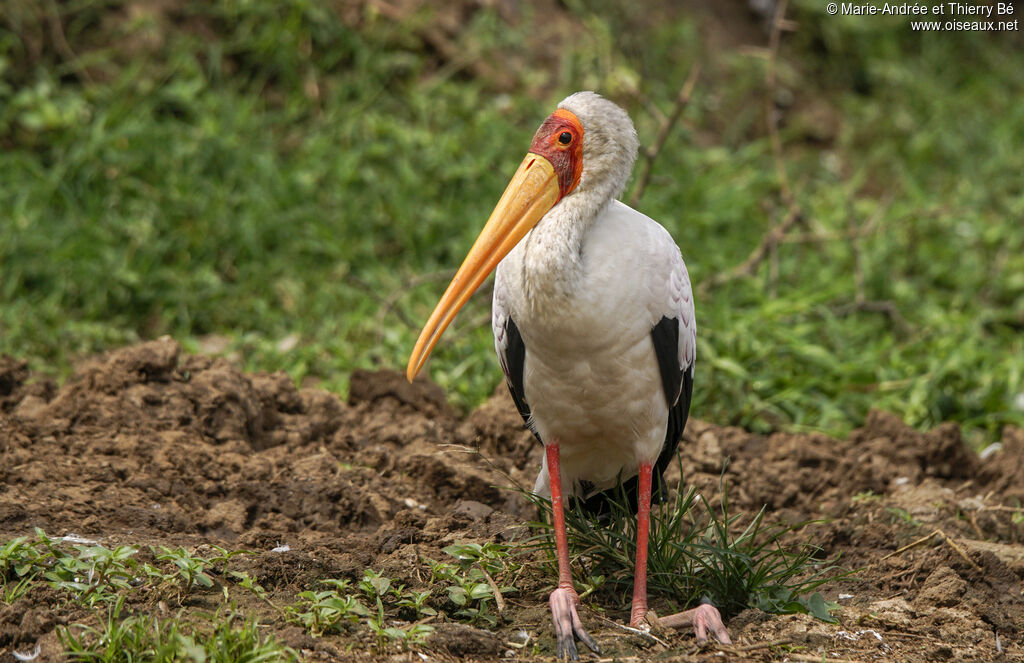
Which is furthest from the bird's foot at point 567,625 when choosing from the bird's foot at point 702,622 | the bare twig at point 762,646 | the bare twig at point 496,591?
the bare twig at point 762,646

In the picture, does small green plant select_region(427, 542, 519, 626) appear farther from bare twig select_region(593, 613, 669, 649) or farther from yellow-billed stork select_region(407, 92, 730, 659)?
bare twig select_region(593, 613, 669, 649)

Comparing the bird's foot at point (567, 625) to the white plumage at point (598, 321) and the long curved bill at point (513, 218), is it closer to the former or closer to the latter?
the white plumage at point (598, 321)

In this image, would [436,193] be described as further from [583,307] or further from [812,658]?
[812,658]

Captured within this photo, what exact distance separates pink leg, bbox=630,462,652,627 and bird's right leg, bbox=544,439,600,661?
18cm

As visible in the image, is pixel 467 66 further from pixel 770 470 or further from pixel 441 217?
pixel 770 470

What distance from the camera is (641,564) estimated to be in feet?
11.0

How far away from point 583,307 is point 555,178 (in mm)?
461

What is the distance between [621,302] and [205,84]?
15.0ft

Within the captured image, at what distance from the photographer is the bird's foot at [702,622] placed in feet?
10.2

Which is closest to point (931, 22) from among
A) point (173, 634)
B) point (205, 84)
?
point (205, 84)

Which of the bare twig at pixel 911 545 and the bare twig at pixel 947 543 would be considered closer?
the bare twig at pixel 947 543

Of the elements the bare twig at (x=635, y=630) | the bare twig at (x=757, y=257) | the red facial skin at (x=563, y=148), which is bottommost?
the bare twig at (x=635, y=630)

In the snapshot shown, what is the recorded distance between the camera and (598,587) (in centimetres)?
348

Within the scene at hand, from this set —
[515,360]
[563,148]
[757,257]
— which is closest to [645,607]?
[515,360]
